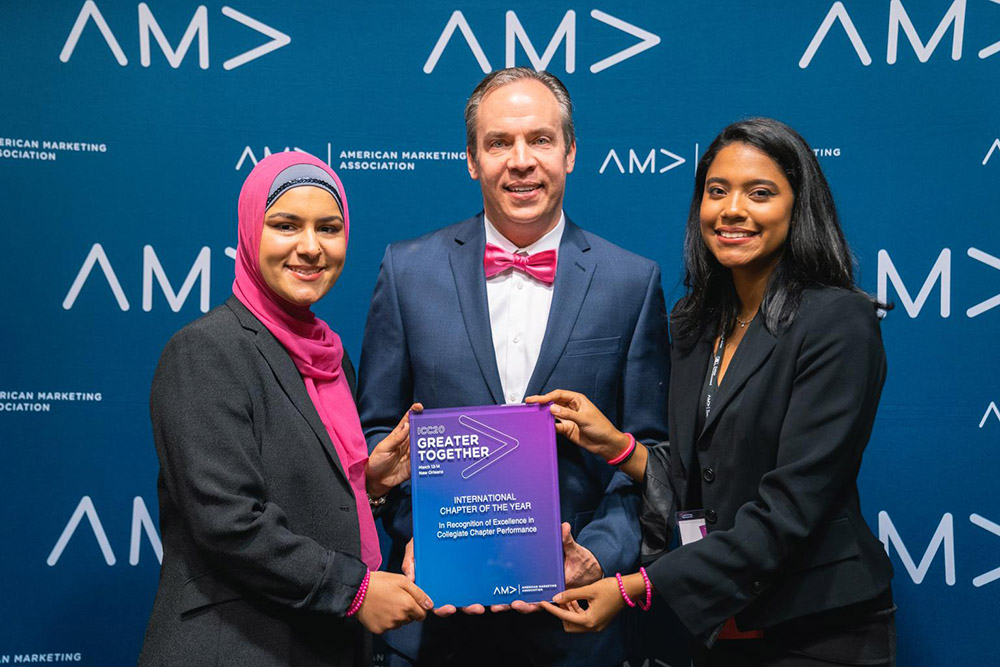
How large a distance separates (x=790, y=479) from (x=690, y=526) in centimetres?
36

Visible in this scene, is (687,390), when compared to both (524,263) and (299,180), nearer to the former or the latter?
(524,263)

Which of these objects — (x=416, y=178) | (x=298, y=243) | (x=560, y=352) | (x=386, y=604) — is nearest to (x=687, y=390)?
(x=560, y=352)

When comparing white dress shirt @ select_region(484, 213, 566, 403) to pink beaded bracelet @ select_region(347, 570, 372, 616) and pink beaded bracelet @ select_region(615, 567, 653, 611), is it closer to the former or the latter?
pink beaded bracelet @ select_region(615, 567, 653, 611)

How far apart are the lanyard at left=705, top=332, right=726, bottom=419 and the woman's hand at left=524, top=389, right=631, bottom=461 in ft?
0.81

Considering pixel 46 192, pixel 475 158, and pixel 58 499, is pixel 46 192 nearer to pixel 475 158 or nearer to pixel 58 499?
pixel 58 499

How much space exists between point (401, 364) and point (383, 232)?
1.01 metres

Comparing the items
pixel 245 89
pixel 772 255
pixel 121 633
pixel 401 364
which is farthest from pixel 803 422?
pixel 121 633

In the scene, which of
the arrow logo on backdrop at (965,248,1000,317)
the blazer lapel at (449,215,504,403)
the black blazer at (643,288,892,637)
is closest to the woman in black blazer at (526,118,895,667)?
the black blazer at (643,288,892,637)

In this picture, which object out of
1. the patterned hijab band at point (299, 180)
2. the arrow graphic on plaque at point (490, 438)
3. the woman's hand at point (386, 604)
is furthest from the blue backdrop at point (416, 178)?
the woman's hand at point (386, 604)

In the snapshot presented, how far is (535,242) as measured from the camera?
2527mm

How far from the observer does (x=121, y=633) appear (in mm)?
3379

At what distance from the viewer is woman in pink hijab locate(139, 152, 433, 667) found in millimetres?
1860

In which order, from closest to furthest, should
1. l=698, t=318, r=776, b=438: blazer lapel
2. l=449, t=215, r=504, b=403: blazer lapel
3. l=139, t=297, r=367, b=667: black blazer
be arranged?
1. l=139, t=297, r=367, b=667: black blazer
2. l=698, t=318, r=776, b=438: blazer lapel
3. l=449, t=215, r=504, b=403: blazer lapel

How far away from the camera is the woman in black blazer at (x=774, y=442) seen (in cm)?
202
